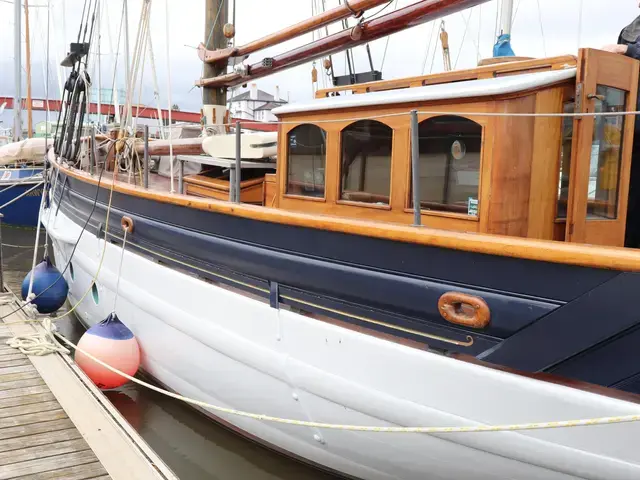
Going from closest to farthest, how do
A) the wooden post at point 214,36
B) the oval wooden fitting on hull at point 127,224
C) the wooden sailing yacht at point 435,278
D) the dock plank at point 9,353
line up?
the wooden sailing yacht at point 435,278
the dock plank at point 9,353
the oval wooden fitting on hull at point 127,224
the wooden post at point 214,36

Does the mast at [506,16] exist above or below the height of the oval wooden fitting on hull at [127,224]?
above

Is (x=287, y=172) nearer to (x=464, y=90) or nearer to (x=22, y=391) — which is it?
(x=464, y=90)

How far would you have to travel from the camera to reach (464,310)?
3055mm

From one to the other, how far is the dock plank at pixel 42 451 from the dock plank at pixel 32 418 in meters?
0.34

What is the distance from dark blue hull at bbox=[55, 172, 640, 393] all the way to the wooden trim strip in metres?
0.04

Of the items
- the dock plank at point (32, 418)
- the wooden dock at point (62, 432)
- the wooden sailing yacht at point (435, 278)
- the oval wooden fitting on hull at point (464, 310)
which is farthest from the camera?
the dock plank at point (32, 418)

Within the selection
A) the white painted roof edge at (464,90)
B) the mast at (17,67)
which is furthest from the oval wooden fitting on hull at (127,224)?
the mast at (17,67)

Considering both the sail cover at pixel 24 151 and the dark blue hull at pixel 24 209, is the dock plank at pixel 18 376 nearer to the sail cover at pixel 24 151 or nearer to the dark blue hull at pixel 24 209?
the sail cover at pixel 24 151

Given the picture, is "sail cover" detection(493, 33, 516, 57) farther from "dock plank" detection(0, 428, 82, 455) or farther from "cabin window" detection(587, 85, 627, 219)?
"dock plank" detection(0, 428, 82, 455)

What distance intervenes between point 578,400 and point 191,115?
39758mm

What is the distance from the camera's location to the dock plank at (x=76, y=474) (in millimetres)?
3447

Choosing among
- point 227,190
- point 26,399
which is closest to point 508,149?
point 227,190

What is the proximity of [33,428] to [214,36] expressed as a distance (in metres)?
5.75

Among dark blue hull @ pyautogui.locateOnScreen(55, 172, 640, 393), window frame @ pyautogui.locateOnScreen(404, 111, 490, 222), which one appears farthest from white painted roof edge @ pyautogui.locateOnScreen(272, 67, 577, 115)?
dark blue hull @ pyautogui.locateOnScreen(55, 172, 640, 393)
